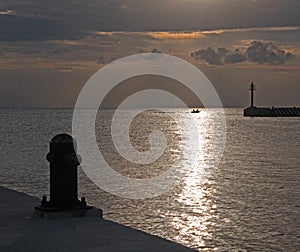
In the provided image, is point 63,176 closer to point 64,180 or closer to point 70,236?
point 64,180

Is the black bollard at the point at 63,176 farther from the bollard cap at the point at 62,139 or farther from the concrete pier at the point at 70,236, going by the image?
the concrete pier at the point at 70,236

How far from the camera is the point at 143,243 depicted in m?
8.14

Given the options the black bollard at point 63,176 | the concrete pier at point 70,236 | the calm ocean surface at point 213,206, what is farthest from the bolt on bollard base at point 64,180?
the calm ocean surface at point 213,206

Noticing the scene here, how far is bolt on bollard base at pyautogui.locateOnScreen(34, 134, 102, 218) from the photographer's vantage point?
984 centimetres

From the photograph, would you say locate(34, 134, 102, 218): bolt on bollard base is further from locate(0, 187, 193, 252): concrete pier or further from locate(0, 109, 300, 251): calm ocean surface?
locate(0, 109, 300, 251): calm ocean surface

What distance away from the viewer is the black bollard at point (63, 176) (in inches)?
388

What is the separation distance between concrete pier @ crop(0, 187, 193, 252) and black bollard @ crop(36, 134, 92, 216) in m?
0.34

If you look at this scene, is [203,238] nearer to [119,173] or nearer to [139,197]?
[139,197]

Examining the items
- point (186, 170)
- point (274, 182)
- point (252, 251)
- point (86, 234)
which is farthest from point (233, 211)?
point (186, 170)

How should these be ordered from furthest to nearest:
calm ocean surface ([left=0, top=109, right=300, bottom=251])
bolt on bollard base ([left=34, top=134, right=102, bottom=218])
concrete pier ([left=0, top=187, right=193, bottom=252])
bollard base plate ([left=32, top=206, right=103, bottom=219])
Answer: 1. calm ocean surface ([left=0, top=109, right=300, bottom=251])
2. bolt on bollard base ([left=34, top=134, right=102, bottom=218])
3. bollard base plate ([left=32, top=206, right=103, bottom=219])
4. concrete pier ([left=0, top=187, right=193, bottom=252])

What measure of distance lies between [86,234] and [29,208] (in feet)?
7.82

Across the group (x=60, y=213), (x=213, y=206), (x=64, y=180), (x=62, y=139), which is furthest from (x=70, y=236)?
(x=213, y=206)

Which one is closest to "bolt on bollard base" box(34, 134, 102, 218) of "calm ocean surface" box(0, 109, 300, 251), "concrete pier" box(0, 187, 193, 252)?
"concrete pier" box(0, 187, 193, 252)

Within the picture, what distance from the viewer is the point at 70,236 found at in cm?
844
